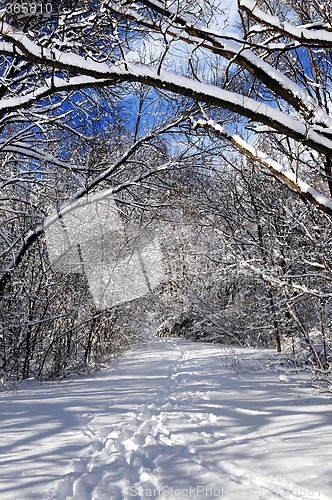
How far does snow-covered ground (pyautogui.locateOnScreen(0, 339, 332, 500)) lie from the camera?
206 centimetres

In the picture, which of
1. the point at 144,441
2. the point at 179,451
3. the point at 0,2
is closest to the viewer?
the point at 179,451

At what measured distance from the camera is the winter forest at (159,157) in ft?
7.32

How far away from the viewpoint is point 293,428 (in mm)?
2971

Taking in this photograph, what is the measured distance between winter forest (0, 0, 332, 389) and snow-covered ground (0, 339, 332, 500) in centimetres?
84

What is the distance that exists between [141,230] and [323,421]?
232 inches

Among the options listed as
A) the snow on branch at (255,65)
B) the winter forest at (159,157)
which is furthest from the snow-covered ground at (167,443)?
the snow on branch at (255,65)

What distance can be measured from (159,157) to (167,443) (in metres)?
5.74

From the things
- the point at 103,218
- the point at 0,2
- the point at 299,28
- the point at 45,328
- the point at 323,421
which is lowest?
Answer: the point at 323,421

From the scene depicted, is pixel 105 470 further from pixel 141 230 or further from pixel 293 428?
pixel 141 230

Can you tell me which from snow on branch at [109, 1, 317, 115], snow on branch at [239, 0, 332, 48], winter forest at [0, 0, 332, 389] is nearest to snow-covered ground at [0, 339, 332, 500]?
winter forest at [0, 0, 332, 389]

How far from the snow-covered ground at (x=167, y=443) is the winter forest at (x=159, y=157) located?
33.1 inches

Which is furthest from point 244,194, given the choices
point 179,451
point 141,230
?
point 179,451

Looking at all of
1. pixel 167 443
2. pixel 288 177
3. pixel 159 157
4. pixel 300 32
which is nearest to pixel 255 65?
pixel 300 32

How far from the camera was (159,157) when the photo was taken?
23.8 ft
